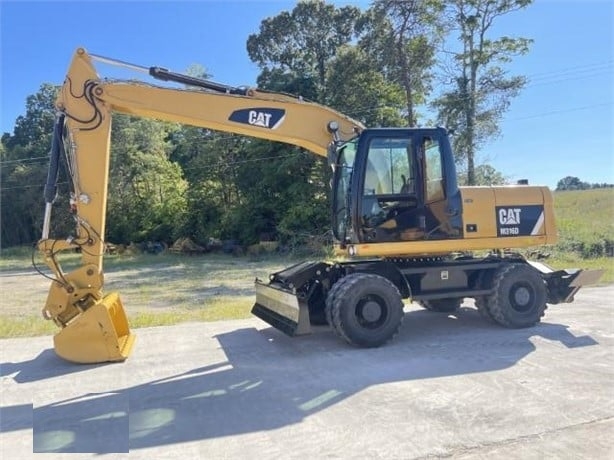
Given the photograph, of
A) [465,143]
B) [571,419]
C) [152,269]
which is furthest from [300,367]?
[465,143]

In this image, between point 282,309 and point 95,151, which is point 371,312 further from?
point 95,151

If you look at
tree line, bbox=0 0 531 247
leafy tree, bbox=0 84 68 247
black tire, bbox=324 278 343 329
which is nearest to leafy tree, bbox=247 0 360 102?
tree line, bbox=0 0 531 247

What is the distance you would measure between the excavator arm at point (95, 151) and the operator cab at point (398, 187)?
52.7 inches

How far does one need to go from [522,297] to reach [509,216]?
1.13 m

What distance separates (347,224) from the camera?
6973 mm

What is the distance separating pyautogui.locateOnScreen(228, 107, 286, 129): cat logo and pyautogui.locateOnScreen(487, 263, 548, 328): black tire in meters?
3.66

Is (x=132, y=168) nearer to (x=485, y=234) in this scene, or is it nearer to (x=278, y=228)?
(x=278, y=228)

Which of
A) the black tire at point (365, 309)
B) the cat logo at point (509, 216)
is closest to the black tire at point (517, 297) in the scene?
the cat logo at point (509, 216)

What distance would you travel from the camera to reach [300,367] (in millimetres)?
5598

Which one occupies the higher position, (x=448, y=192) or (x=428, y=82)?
(x=428, y=82)

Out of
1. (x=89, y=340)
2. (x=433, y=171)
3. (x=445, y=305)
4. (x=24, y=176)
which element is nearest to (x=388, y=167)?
(x=433, y=171)

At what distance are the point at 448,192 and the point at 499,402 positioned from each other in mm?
3270

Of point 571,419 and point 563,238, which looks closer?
point 571,419

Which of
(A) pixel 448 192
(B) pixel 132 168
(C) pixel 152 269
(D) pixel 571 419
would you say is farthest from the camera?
(B) pixel 132 168
